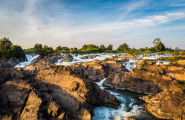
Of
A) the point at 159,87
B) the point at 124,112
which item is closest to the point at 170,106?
the point at 124,112

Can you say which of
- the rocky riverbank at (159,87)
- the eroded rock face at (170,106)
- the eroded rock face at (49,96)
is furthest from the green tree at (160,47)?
the eroded rock face at (49,96)

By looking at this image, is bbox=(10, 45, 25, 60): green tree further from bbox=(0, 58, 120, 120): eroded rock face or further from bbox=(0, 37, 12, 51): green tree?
bbox=(0, 58, 120, 120): eroded rock face

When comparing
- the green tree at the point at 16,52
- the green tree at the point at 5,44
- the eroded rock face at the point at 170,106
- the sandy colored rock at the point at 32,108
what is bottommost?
the eroded rock face at the point at 170,106

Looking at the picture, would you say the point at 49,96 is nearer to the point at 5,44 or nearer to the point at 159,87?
the point at 159,87

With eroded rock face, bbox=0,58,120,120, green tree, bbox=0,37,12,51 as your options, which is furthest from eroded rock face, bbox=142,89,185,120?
green tree, bbox=0,37,12,51

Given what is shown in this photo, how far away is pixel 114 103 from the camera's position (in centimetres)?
1123

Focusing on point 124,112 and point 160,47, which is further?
point 160,47

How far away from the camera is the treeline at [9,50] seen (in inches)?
1339

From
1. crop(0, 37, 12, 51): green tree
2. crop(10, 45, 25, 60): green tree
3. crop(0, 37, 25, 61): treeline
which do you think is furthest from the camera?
crop(0, 37, 12, 51): green tree

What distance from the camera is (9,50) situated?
34.5 m

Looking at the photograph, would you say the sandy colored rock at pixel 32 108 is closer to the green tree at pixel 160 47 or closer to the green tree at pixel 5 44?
the green tree at pixel 5 44

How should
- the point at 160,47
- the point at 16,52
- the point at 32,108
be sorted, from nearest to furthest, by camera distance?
the point at 32,108
the point at 16,52
the point at 160,47

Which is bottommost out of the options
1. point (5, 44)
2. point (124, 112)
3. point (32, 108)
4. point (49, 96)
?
point (124, 112)

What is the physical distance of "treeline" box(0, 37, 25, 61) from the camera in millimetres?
34019
